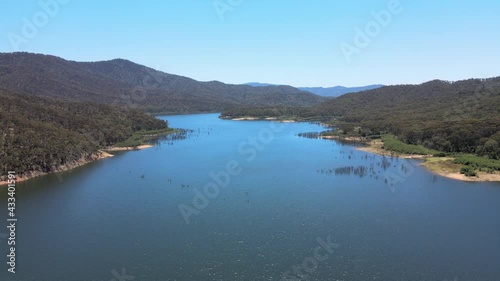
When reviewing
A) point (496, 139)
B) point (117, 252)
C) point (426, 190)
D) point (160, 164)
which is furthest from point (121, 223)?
point (496, 139)

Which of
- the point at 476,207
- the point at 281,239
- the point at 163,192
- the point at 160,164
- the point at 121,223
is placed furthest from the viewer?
the point at 160,164

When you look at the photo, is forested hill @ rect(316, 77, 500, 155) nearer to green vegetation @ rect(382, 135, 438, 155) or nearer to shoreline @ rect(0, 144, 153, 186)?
green vegetation @ rect(382, 135, 438, 155)

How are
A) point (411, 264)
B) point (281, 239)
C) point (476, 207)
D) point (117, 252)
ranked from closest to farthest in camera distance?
point (411, 264), point (117, 252), point (281, 239), point (476, 207)

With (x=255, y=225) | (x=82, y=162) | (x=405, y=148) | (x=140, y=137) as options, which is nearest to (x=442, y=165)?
(x=405, y=148)

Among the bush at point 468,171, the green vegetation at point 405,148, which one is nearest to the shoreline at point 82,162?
the green vegetation at point 405,148

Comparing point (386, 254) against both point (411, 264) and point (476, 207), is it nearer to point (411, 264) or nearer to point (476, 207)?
point (411, 264)

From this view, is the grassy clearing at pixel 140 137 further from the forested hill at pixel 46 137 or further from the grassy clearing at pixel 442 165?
the grassy clearing at pixel 442 165

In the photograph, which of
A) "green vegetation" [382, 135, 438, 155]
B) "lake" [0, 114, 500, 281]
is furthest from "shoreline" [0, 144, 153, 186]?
"green vegetation" [382, 135, 438, 155]
